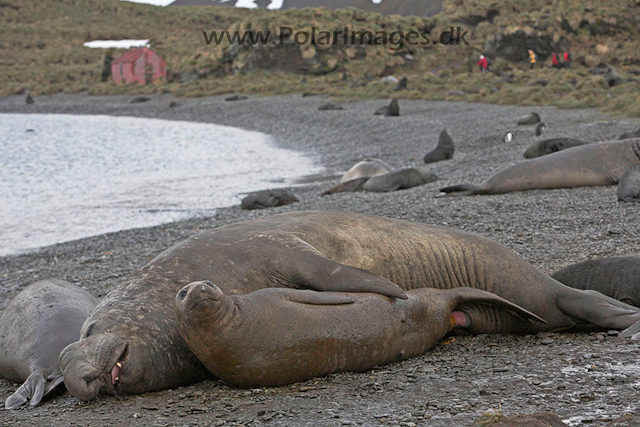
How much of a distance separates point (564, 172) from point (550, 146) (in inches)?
106

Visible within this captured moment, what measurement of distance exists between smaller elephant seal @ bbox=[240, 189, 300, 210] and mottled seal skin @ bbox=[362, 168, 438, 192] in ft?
4.46

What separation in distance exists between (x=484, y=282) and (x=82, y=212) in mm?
10505

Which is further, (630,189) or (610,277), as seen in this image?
(630,189)

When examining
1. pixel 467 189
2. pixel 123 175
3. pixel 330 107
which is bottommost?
pixel 123 175

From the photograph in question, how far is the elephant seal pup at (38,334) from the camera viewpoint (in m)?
3.85

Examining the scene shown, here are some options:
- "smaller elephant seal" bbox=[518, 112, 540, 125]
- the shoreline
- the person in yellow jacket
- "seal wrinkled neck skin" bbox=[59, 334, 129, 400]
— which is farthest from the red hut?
"seal wrinkled neck skin" bbox=[59, 334, 129, 400]

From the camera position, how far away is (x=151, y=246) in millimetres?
8523

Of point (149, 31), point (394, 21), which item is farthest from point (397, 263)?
point (149, 31)

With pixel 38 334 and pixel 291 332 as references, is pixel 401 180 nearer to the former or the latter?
pixel 38 334

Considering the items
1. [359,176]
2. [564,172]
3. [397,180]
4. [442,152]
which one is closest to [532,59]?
[442,152]

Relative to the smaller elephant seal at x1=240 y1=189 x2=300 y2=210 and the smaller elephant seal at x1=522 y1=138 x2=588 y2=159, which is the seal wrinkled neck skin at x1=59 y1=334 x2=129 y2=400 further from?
the smaller elephant seal at x1=522 y1=138 x2=588 y2=159

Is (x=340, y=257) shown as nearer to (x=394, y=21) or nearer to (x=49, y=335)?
(x=49, y=335)

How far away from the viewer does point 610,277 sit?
477 centimetres

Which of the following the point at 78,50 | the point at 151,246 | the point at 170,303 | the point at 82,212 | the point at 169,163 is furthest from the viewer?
the point at 78,50
